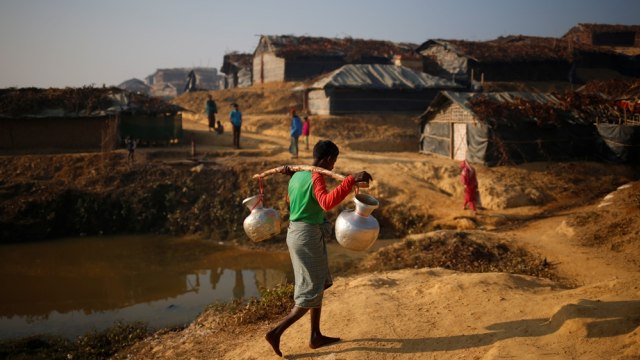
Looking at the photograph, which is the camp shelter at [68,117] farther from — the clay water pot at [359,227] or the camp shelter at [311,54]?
the clay water pot at [359,227]

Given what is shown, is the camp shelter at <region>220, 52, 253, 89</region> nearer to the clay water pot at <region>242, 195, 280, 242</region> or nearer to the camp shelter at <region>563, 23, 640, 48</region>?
the camp shelter at <region>563, 23, 640, 48</region>

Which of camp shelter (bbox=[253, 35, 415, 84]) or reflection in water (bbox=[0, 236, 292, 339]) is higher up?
camp shelter (bbox=[253, 35, 415, 84])

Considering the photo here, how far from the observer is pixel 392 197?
12875 mm

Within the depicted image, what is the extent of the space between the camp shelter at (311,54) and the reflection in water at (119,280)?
17.2m

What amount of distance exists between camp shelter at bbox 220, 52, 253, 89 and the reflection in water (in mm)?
22082

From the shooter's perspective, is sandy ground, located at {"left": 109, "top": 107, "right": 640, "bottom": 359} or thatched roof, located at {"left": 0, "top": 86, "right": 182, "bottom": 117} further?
thatched roof, located at {"left": 0, "top": 86, "right": 182, "bottom": 117}

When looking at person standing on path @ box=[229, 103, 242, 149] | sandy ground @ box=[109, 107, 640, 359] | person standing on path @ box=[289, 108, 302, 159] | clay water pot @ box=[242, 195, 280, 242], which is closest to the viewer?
sandy ground @ box=[109, 107, 640, 359]

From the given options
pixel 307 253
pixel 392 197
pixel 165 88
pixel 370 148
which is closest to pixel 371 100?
pixel 370 148

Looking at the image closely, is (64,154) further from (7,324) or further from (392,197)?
(392,197)

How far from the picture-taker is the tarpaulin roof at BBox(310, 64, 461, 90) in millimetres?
21516

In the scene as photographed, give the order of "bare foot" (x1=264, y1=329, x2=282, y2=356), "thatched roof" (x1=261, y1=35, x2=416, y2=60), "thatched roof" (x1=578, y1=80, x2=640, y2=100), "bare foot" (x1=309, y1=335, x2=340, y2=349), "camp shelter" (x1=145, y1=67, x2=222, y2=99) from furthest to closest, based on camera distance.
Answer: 1. "camp shelter" (x1=145, y1=67, x2=222, y2=99)
2. "thatched roof" (x1=261, y1=35, x2=416, y2=60)
3. "thatched roof" (x1=578, y1=80, x2=640, y2=100)
4. "bare foot" (x1=309, y1=335, x2=340, y2=349)
5. "bare foot" (x1=264, y1=329, x2=282, y2=356)

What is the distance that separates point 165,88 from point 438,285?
156 ft

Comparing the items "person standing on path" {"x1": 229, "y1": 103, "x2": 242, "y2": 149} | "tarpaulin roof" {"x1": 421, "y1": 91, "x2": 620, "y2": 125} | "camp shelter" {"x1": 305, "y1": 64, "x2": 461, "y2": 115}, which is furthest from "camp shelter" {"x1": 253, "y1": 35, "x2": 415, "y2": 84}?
"tarpaulin roof" {"x1": 421, "y1": 91, "x2": 620, "y2": 125}

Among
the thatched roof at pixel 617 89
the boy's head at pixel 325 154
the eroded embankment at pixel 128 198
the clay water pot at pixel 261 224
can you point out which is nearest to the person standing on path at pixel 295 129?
the eroded embankment at pixel 128 198
